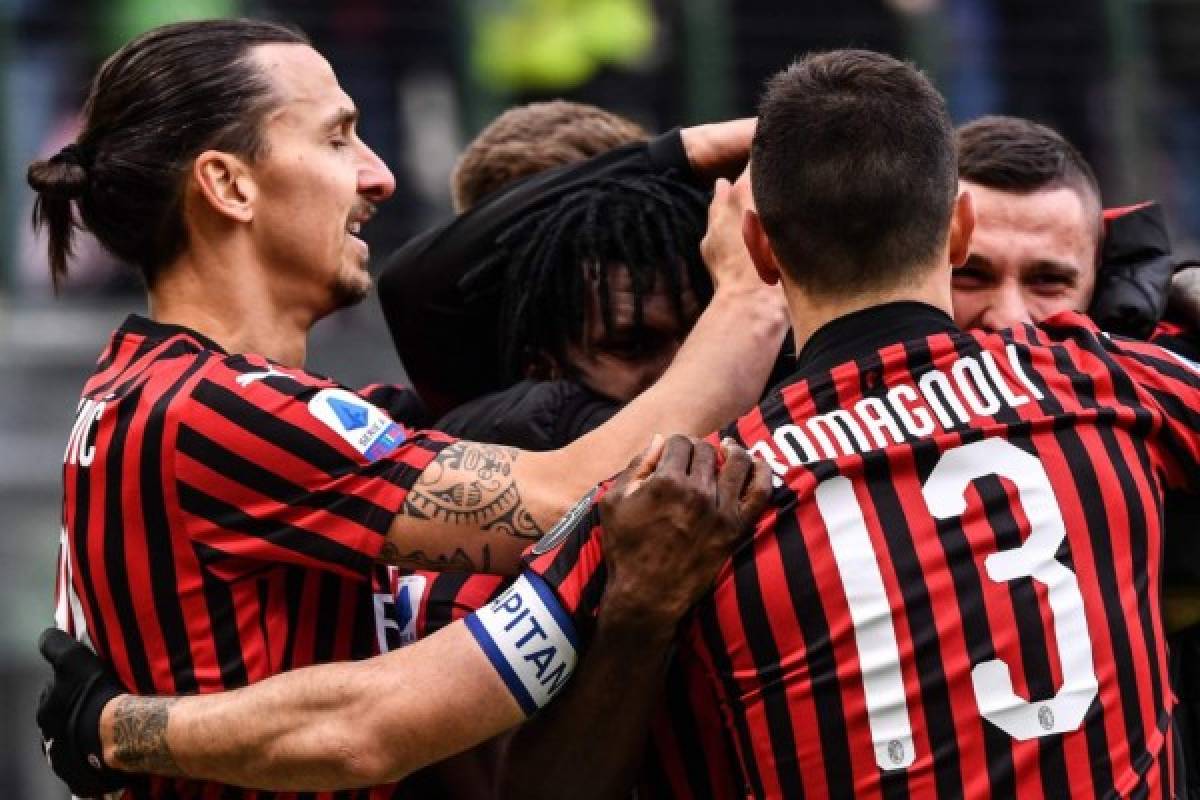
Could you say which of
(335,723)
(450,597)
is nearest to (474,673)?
(335,723)

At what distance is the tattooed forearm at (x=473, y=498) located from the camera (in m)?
2.96

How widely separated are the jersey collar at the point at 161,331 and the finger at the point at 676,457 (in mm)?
851

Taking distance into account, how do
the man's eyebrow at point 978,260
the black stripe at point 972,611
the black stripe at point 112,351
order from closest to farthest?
1. the black stripe at point 972,611
2. the black stripe at point 112,351
3. the man's eyebrow at point 978,260

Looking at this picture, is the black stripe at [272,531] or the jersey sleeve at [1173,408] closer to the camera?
the jersey sleeve at [1173,408]

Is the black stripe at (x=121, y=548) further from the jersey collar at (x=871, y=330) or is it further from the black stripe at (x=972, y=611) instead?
the black stripe at (x=972, y=611)

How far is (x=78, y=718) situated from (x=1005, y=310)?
1629 millimetres

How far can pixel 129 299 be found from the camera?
327 inches

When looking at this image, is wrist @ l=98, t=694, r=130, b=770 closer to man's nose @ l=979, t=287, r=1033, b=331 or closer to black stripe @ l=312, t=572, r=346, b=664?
black stripe @ l=312, t=572, r=346, b=664

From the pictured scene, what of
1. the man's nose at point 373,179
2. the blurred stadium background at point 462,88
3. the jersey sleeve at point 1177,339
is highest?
the man's nose at point 373,179

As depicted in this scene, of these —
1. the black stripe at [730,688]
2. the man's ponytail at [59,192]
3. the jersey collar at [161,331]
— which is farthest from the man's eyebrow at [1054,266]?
the man's ponytail at [59,192]

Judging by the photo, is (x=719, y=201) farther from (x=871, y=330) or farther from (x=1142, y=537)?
(x=1142, y=537)

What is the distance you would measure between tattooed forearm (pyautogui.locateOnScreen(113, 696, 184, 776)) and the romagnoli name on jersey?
0.96 metres

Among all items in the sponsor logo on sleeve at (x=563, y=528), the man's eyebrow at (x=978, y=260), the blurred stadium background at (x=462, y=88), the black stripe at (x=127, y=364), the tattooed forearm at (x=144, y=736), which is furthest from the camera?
the blurred stadium background at (x=462, y=88)

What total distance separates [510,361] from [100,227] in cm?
74
